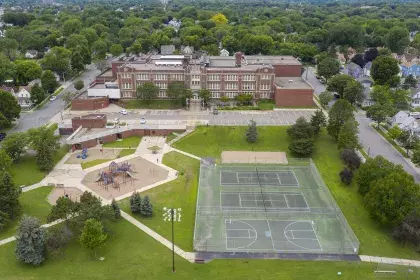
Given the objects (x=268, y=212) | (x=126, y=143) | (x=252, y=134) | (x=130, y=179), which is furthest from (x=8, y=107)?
(x=268, y=212)

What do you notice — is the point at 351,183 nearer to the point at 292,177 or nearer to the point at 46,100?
the point at 292,177

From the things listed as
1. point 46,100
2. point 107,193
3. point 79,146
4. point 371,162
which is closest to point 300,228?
point 371,162

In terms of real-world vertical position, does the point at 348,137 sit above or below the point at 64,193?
above

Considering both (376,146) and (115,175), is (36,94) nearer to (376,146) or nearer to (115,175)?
(115,175)

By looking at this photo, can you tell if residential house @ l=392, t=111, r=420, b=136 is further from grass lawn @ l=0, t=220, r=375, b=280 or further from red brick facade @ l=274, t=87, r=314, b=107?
grass lawn @ l=0, t=220, r=375, b=280

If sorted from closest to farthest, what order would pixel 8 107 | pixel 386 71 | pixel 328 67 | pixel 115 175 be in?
pixel 115 175 → pixel 8 107 → pixel 386 71 → pixel 328 67

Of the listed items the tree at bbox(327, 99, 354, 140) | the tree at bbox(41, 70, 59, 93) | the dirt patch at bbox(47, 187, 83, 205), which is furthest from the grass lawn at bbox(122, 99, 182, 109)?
the dirt patch at bbox(47, 187, 83, 205)

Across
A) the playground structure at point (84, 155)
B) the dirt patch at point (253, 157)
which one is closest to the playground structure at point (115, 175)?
the playground structure at point (84, 155)
